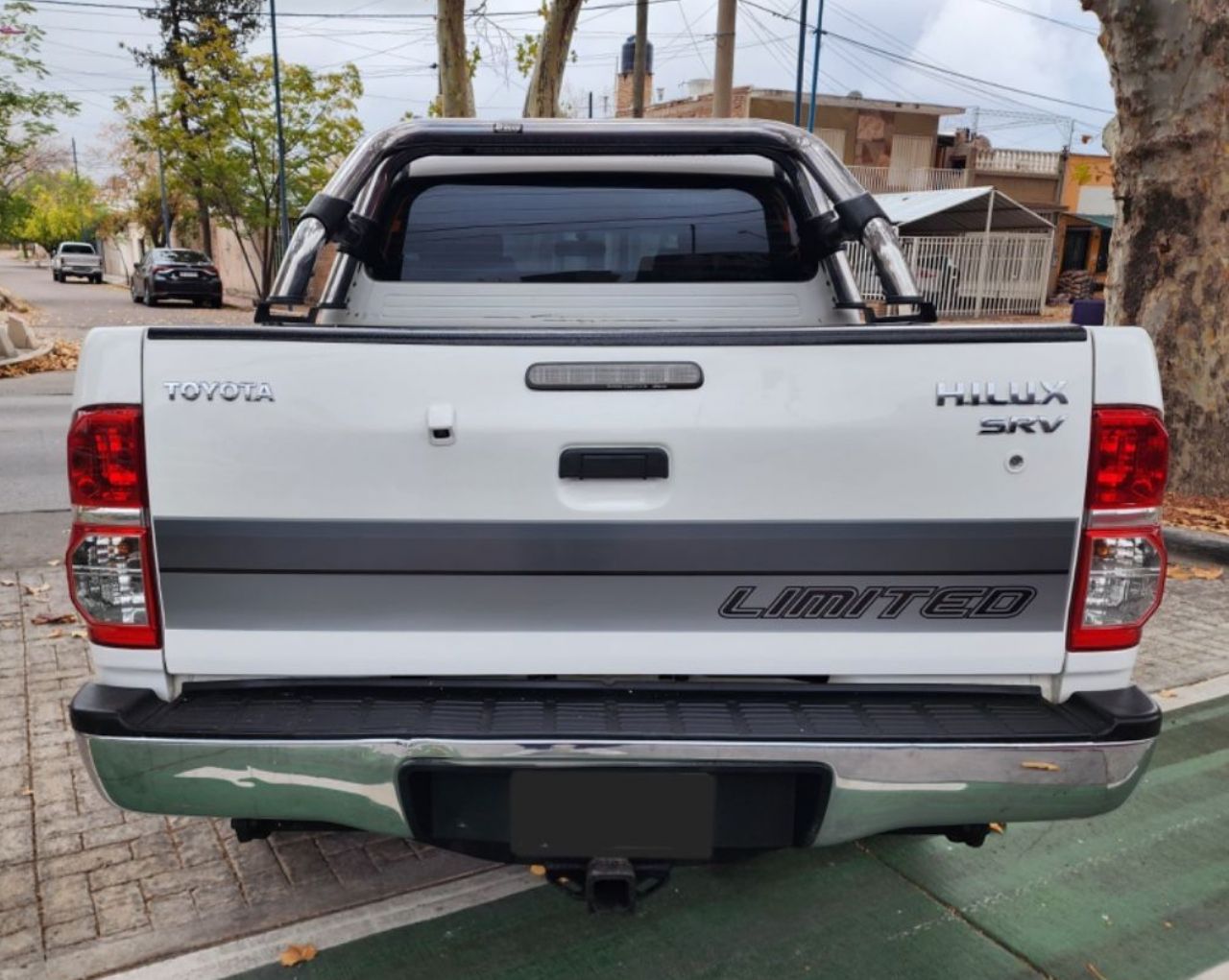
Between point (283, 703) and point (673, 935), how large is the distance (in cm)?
131

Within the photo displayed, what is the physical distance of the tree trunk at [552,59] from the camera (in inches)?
513

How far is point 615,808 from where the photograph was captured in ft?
6.96

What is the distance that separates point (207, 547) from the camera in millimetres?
2131

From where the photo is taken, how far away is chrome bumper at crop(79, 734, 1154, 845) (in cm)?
205

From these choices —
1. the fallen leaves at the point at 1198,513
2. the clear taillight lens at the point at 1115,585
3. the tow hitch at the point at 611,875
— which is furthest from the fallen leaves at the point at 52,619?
the fallen leaves at the point at 1198,513

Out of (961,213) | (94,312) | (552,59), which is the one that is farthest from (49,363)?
(961,213)

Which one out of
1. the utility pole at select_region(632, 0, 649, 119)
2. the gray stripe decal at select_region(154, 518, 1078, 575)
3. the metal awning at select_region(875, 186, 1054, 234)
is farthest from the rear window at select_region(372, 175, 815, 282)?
the metal awning at select_region(875, 186, 1054, 234)

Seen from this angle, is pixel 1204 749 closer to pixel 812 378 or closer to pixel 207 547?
pixel 812 378

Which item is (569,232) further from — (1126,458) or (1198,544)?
(1198,544)

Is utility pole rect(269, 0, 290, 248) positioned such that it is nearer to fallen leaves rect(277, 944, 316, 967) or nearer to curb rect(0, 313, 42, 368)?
curb rect(0, 313, 42, 368)

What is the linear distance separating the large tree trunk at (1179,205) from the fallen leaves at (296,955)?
24.5 feet

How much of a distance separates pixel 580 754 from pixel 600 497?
1.74 feet

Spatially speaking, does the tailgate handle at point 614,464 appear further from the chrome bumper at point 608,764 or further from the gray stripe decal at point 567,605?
the chrome bumper at point 608,764

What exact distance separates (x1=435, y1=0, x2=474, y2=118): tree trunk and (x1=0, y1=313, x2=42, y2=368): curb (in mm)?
7665
